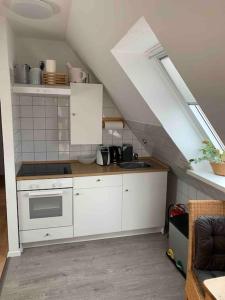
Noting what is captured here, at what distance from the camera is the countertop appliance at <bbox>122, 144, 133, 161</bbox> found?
3.00 meters

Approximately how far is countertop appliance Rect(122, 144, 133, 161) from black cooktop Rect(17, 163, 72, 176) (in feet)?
2.35

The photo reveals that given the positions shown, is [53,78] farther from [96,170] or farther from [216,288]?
[216,288]

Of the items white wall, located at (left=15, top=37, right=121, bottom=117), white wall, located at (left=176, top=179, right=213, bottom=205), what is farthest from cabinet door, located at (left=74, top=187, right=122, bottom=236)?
white wall, located at (left=15, top=37, right=121, bottom=117)

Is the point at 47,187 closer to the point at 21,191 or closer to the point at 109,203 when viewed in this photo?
the point at 21,191

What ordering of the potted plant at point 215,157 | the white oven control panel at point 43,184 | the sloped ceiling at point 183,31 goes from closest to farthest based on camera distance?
the sloped ceiling at point 183,31 → the potted plant at point 215,157 → the white oven control panel at point 43,184

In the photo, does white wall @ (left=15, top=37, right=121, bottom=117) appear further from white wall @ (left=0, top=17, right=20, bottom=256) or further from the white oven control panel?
the white oven control panel

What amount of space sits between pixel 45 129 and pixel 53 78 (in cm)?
68

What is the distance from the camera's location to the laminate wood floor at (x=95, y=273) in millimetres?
1916

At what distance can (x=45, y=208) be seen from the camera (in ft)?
8.11

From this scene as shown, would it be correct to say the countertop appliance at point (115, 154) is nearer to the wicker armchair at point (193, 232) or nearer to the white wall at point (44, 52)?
the white wall at point (44, 52)

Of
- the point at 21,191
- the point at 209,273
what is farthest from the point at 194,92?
the point at 21,191

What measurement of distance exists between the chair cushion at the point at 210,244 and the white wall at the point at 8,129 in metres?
1.73

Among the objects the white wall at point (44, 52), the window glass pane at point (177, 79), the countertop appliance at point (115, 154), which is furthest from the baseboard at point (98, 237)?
the white wall at point (44, 52)

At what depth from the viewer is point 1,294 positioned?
1890 millimetres
